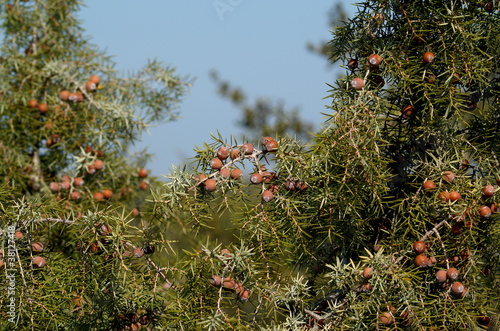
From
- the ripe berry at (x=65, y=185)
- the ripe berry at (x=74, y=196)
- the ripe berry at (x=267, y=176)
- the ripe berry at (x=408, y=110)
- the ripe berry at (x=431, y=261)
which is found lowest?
the ripe berry at (x=431, y=261)

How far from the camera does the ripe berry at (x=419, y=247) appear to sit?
859 millimetres

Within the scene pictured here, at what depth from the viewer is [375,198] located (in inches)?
35.3

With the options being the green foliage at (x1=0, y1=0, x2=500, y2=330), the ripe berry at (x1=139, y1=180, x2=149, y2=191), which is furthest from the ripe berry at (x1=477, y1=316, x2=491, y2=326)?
the ripe berry at (x1=139, y1=180, x2=149, y2=191)

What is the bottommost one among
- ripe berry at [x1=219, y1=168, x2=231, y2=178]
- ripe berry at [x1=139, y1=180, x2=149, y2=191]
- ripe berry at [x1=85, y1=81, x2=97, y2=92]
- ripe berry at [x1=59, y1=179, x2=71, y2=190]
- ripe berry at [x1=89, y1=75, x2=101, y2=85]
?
ripe berry at [x1=219, y1=168, x2=231, y2=178]

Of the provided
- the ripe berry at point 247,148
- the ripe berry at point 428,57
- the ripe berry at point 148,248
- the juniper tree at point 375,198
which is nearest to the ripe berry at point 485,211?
the juniper tree at point 375,198

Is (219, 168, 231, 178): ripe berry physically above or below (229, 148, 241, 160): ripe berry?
below

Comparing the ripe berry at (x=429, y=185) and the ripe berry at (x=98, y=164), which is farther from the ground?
the ripe berry at (x=98, y=164)

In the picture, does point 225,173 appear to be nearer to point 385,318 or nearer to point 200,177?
point 200,177

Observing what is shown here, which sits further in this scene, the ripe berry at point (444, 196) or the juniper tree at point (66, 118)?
the juniper tree at point (66, 118)

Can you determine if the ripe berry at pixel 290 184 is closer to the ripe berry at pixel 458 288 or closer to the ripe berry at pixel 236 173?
the ripe berry at pixel 236 173

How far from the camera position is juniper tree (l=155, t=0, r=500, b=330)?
2.74ft

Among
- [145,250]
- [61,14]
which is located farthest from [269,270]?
[61,14]

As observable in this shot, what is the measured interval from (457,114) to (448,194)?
117mm

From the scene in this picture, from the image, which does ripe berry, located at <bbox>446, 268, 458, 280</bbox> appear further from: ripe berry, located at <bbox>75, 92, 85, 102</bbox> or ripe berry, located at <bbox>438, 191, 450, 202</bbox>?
ripe berry, located at <bbox>75, 92, 85, 102</bbox>
